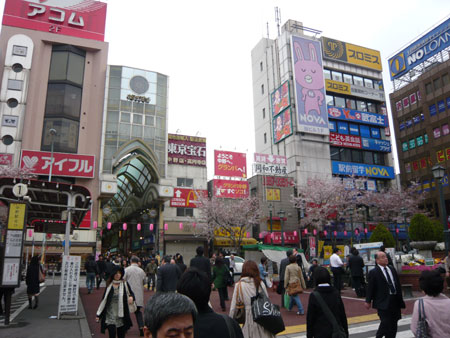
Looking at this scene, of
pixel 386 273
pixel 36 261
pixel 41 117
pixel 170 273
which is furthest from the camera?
pixel 41 117

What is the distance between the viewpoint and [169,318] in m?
1.97

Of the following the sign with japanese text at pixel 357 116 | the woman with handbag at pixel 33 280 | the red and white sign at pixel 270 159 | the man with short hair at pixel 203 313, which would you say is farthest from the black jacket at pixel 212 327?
the sign with japanese text at pixel 357 116

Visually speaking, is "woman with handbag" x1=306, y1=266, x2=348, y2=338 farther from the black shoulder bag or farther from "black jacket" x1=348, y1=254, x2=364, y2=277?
"black jacket" x1=348, y1=254, x2=364, y2=277

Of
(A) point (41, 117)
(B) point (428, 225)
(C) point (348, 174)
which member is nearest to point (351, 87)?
(C) point (348, 174)

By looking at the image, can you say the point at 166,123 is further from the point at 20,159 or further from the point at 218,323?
the point at 218,323

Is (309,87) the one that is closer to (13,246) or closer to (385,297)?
(13,246)

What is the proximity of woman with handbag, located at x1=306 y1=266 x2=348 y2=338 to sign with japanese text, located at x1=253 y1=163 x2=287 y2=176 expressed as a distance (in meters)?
38.6

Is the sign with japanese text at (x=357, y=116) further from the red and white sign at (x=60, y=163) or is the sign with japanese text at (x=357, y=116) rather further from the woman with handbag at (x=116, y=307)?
the woman with handbag at (x=116, y=307)

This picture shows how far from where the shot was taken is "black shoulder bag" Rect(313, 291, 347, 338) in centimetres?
421

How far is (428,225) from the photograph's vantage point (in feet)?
78.0

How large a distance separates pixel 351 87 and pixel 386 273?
5022cm

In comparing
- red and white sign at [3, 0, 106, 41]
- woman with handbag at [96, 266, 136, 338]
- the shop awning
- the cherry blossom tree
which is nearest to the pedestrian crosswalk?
woman with handbag at [96, 266, 136, 338]

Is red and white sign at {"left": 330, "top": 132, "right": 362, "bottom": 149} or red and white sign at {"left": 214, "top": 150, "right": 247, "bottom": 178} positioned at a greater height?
red and white sign at {"left": 330, "top": 132, "right": 362, "bottom": 149}

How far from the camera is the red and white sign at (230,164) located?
4238cm
